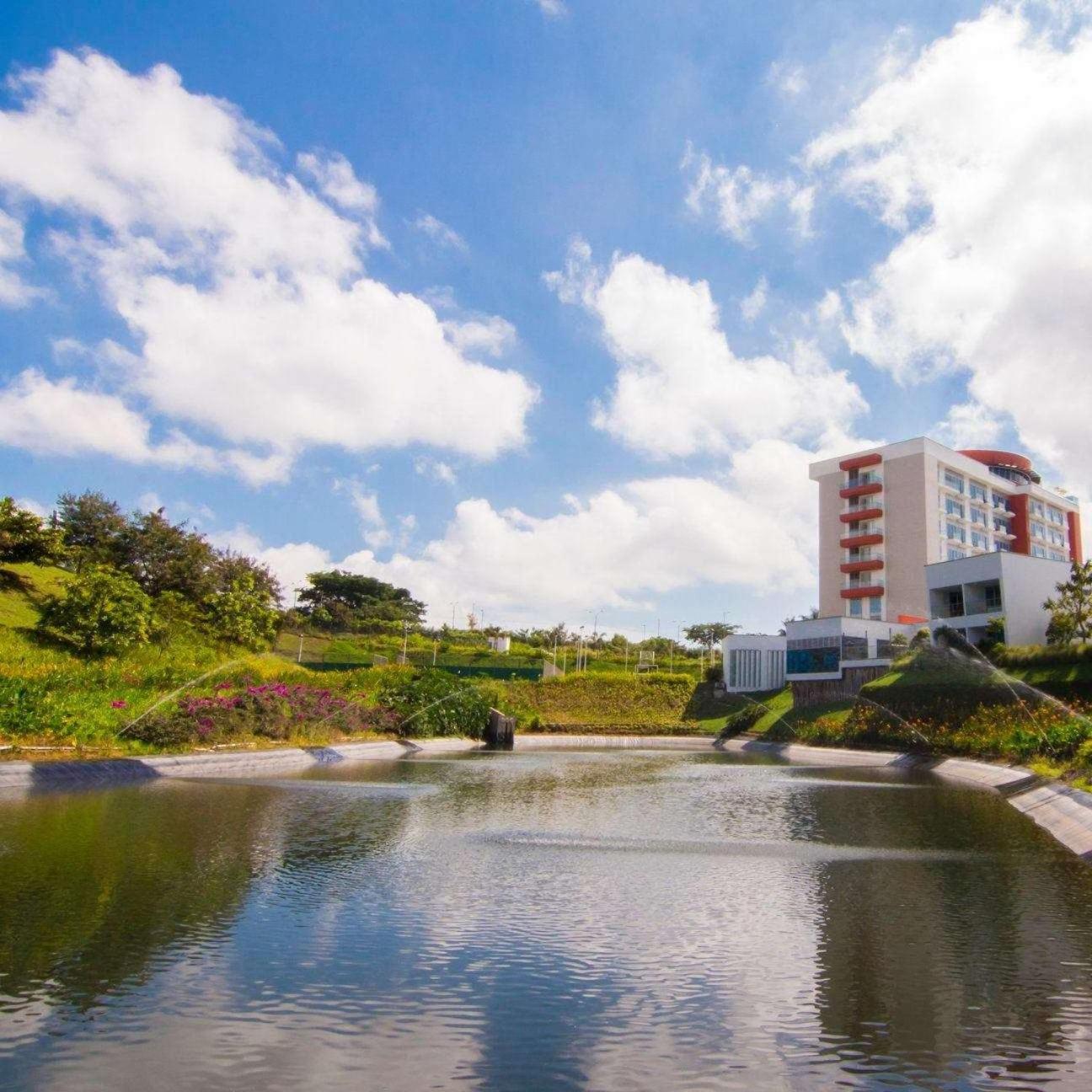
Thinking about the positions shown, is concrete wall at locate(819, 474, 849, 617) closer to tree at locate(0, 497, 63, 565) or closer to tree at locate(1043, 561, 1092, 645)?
tree at locate(1043, 561, 1092, 645)

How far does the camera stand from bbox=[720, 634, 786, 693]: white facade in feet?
206

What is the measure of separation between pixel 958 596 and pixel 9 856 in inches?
2047

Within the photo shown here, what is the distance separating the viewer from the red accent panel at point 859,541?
7512 centimetres

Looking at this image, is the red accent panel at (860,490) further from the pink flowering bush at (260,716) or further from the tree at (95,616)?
the tree at (95,616)

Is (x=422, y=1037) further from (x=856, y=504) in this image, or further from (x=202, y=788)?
(x=856, y=504)

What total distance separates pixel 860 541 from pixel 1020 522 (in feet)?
69.3

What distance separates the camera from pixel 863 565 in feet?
248

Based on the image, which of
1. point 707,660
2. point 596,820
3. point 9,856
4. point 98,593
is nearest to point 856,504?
point 707,660

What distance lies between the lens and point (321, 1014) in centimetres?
549

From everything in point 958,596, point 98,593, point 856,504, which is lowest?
point 98,593

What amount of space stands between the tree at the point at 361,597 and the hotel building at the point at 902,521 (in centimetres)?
4372

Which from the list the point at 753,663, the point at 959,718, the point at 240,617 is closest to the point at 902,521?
the point at 753,663

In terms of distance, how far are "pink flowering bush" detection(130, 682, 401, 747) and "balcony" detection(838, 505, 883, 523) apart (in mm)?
A: 51997

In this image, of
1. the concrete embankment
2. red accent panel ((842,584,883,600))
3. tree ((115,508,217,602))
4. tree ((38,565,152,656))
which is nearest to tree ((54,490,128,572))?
tree ((115,508,217,602))
